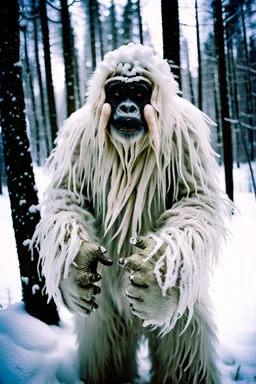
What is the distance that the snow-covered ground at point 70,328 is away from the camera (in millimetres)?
1333

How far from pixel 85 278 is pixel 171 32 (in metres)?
1.51

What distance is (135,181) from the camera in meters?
1.19

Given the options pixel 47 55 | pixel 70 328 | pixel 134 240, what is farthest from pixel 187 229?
pixel 47 55

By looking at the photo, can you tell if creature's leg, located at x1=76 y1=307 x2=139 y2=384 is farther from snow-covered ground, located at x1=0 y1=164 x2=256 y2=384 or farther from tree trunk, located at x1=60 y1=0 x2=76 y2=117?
tree trunk, located at x1=60 y1=0 x2=76 y2=117

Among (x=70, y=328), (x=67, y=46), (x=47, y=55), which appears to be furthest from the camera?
(x=67, y=46)

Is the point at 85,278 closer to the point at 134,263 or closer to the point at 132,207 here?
the point at 134,263

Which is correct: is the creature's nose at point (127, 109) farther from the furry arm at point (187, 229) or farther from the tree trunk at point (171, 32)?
the tree trunk at point (171, 32)

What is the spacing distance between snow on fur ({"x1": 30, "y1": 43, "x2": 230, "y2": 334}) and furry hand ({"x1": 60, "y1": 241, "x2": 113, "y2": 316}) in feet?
0.10

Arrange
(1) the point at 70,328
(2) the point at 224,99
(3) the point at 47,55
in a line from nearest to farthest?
(1) the point at 70,328 → (3) the point at 47,55 → (2) the point at 224,99

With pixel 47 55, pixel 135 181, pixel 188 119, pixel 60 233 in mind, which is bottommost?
pixel 60 233

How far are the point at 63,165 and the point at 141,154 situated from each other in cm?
36

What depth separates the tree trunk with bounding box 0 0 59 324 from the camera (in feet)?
5.11

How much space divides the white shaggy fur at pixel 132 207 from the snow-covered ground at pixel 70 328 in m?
0.19

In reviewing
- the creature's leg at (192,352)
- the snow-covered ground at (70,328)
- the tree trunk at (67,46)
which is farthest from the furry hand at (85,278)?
the tree trunk at (67,46)
